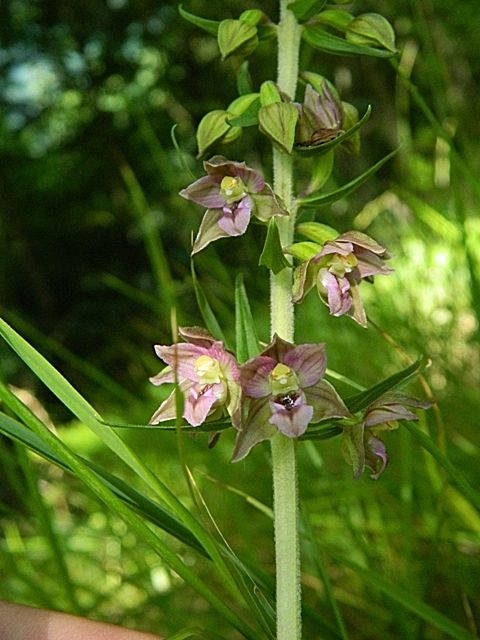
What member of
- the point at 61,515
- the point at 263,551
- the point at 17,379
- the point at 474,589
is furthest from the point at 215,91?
the point at 474,589

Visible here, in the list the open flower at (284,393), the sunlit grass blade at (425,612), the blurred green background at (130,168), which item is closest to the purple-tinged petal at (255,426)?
the open flower at (284,393)

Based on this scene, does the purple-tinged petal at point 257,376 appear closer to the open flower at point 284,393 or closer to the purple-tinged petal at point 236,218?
the open flower at point 284,393

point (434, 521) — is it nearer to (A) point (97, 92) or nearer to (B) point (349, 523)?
(B) point (349, 523)

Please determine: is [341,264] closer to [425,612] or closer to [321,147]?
[321,147]

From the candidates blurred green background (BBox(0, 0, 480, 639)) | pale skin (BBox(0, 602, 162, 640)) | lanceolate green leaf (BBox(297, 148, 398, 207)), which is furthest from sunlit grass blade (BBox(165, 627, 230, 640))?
blurred green background (BBox(0, 0, 480, 639))

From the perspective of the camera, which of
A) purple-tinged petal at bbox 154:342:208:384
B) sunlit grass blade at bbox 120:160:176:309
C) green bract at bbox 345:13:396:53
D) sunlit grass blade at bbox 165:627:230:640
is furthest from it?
sunlit grass blade at bbox 120:160:176:309

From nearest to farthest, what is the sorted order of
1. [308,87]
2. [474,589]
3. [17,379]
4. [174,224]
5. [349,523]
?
[308,87] → [349,523] → [474,589] → [17,379] → [174,224]

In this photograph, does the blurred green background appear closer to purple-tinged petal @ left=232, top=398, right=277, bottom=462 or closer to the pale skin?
the pale skin
